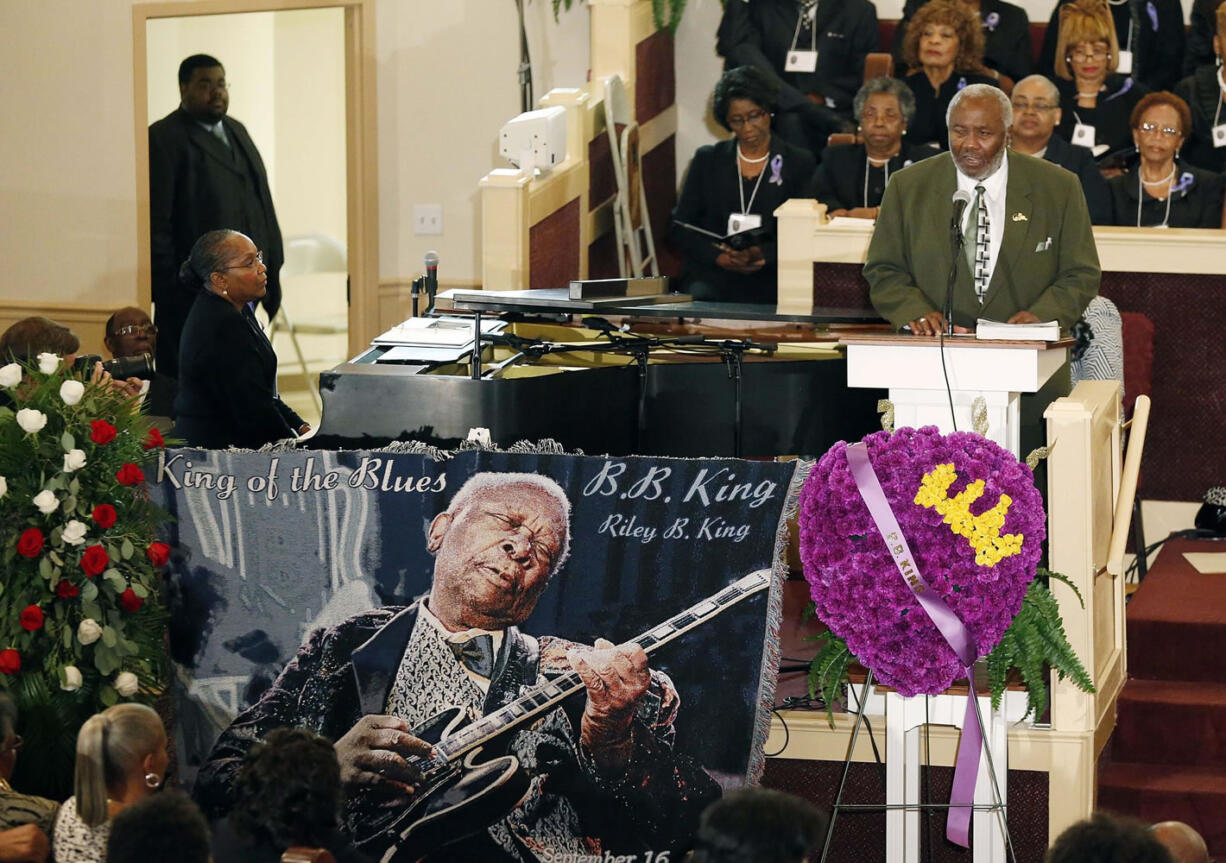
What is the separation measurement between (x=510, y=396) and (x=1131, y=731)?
6.53 feet

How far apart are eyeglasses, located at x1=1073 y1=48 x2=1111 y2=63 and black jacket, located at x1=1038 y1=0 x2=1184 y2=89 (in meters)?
0.28

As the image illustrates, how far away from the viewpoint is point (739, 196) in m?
7.86

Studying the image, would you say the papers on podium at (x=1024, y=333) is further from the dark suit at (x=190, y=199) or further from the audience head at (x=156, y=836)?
the dark suit at (x=190, y=199)

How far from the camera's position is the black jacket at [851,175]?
7586 mm

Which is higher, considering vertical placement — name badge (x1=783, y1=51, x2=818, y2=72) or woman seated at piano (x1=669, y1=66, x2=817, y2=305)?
name badge (x1=783, y1=51, x2=818, y2=72)

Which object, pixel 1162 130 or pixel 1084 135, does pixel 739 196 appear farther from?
pixel 1162 130

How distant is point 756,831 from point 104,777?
1.36m

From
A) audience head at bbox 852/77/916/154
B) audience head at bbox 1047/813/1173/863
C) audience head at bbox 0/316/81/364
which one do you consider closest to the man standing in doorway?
audience head at bbox 852/77/916/154

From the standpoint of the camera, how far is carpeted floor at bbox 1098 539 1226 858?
201 inches

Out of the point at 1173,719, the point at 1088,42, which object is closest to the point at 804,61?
the point at 1088,42

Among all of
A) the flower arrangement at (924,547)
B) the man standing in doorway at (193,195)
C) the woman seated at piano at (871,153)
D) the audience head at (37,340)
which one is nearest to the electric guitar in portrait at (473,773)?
the flower arrangement at (924,547)

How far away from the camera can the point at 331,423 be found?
519 centimetres

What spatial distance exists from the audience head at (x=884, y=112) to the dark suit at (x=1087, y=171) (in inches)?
23.3

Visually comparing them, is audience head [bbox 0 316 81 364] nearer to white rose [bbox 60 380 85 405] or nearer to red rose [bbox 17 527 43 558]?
white rose [bbox 60 380 85 405]
